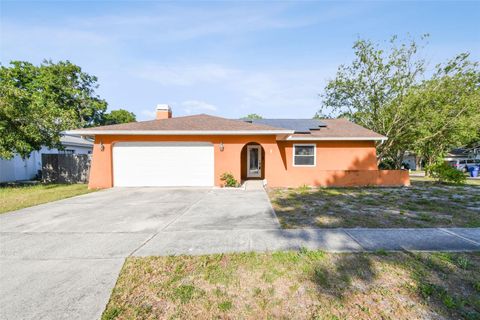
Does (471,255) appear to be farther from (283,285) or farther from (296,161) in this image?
(296,161)

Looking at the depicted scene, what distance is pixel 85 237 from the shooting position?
440 cm

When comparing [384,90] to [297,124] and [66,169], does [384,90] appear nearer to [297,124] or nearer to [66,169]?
[297,124]

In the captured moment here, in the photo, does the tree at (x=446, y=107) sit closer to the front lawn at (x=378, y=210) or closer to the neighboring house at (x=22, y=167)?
the front lawn at (x=378, y=210)

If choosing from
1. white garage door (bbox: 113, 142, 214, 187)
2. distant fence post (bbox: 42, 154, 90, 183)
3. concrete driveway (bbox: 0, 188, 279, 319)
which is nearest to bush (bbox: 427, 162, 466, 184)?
concrete driveway (bbox: 0, 188, 279, 319)

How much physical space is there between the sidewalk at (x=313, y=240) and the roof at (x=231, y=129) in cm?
683

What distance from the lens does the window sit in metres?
13.2

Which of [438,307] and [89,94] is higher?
[89,94]

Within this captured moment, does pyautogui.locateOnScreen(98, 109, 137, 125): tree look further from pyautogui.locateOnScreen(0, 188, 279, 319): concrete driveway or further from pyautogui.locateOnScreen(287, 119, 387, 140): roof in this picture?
pyautogui.locateOnScreen(287, 119, 387, 140): roof

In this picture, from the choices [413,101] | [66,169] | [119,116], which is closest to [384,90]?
[413,101]

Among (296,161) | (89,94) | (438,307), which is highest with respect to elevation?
(89,94)

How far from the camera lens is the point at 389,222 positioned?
206 inches

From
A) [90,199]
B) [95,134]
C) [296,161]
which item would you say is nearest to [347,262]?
[90,199]

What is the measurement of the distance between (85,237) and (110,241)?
677 mm

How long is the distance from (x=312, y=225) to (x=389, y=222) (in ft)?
6.40
